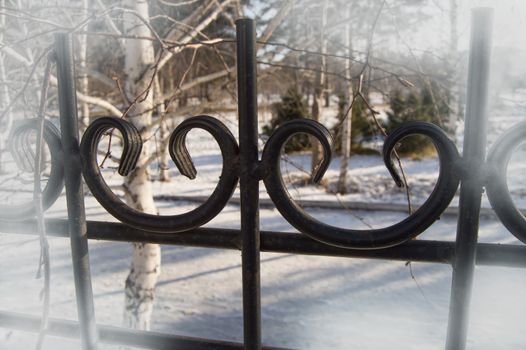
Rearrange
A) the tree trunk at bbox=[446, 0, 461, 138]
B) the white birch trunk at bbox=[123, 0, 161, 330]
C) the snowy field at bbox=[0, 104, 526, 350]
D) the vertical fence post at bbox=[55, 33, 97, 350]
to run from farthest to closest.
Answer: the snowy field at bbox=[0, 104, 526, 350], the white birch trunk at bbox=[123, 0, 161, 330], the tree trunk at bbox=[446, 0, 461, 138], the vertical fence post at bbox=[55, 33, 97, 350]

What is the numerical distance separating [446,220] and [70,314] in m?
5.28

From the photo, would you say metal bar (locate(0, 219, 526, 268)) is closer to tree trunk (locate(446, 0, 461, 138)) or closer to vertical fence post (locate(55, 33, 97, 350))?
vertical fence post (locate(55, 33, 97, 350))

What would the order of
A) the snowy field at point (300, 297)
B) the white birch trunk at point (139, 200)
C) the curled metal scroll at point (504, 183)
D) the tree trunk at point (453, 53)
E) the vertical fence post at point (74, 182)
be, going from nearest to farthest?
the curled metal scroll at point (504, 183) < the vertical fence post at point (74, 182) < the tree trunk at point (453, 53) < the white birch trunk at point (139, 200) < the snowy field at point (300, 297)

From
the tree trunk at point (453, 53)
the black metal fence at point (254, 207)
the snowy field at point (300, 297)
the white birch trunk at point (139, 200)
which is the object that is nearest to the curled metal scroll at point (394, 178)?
the black metal fence at point (254, 207)

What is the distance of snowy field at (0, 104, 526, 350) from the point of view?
394 centimetres

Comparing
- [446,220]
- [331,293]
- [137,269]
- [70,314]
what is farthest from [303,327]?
[446,220]

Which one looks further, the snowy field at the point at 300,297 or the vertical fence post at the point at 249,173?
the snowy field at the point at 300,297

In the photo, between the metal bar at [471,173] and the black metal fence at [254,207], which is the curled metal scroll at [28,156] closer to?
the black metal fence at [254,207]

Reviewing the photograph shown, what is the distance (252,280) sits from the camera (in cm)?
66

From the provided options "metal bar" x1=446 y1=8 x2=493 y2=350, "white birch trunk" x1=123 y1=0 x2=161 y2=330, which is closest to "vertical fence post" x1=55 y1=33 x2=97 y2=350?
"metal bar" x1=446 y1=8 x2=493 y2=350

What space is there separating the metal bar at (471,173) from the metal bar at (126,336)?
271mm

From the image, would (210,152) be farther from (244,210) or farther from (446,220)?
(244,210)

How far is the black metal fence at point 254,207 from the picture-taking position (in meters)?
0.57

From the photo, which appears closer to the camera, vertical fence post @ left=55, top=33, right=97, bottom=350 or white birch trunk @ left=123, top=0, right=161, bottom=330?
vertical fence post @ left=55, top=33, right=97, bottom=350
